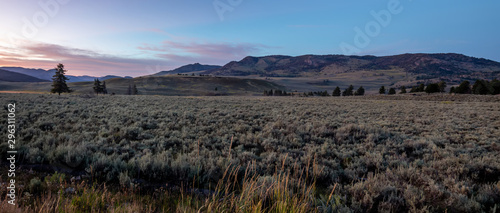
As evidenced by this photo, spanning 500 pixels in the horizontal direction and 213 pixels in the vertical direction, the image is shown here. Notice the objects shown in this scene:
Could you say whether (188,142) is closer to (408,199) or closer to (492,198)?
(408,199)

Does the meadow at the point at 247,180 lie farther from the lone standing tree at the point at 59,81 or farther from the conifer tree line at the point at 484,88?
the conifer tree line at the point at 484,88

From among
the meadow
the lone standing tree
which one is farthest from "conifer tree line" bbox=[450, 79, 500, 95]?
the lone standing tree

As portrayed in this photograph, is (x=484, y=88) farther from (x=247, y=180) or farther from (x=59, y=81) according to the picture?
(x=59, y=81)

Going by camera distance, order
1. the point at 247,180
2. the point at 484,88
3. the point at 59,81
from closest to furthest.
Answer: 1. the point at 247,180
2. the point at 59,81
3. the point at 484,88

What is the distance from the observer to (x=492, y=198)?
3.63 metres

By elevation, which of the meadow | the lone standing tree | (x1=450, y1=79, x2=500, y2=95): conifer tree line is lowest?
the meadow

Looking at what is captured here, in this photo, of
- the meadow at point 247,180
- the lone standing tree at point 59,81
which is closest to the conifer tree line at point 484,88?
the meadow at point 247,180

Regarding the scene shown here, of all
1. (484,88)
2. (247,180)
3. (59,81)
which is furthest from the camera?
(484,88)

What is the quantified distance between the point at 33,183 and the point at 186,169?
246 centimetres

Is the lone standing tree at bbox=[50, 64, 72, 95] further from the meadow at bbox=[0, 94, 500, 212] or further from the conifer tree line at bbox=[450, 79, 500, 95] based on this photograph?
the conifer tree line at bbox=[450, 79, 500, 95]

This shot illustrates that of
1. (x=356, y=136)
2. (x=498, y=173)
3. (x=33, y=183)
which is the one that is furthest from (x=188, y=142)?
(x=498, y=173)

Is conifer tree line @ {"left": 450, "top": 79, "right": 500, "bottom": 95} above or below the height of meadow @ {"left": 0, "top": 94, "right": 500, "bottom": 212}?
above

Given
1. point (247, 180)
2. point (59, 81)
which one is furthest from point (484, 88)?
point (59, 81)

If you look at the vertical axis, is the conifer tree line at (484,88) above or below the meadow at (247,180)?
above
